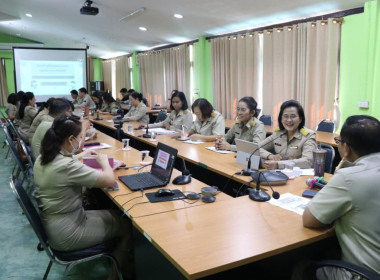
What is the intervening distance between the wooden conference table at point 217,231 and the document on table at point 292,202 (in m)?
0.05

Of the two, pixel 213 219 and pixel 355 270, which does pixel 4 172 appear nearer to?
pixel 213 219

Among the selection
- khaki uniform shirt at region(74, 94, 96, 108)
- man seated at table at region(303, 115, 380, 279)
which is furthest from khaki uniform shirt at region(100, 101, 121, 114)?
man seated at table at region(303, 115, 380, 279)

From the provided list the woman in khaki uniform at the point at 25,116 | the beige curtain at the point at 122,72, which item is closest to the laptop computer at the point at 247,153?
the woman in khaki uniform at the point at 25,116

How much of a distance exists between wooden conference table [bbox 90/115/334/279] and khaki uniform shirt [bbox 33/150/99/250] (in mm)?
265

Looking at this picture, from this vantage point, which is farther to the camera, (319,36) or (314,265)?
(319,36)

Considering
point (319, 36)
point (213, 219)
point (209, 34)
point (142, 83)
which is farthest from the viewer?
point (142, 83)

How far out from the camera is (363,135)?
1485 mm

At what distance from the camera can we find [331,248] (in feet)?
5.88

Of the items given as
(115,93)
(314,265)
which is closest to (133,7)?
(314,265)

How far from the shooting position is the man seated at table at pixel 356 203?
1.39 m

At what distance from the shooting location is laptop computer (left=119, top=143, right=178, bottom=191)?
2227 millimetres

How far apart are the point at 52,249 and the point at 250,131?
2216 millimetres

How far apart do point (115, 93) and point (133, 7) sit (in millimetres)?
7183

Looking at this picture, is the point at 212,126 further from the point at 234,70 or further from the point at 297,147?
the point at 234,70
